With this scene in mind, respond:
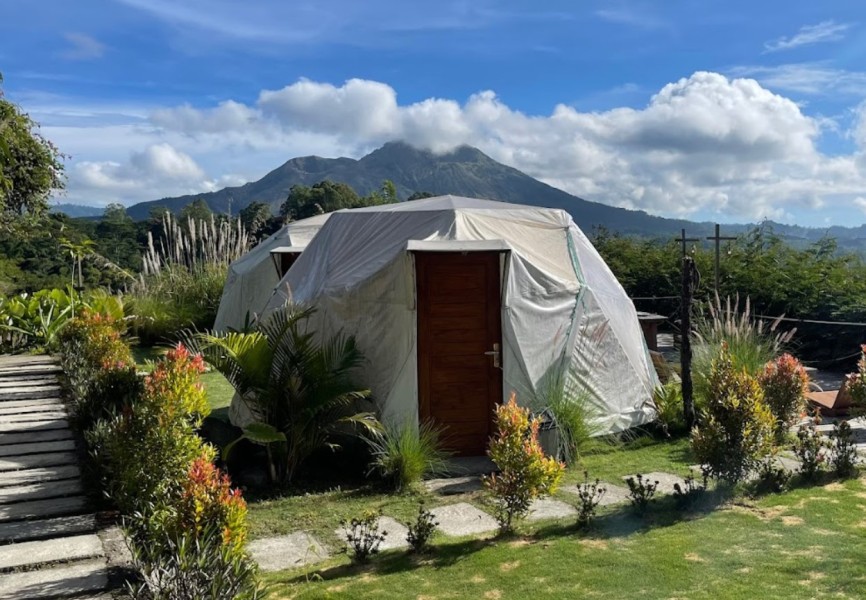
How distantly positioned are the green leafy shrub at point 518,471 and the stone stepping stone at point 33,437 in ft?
13.9

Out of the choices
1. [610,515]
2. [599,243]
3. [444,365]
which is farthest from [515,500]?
[599,243]

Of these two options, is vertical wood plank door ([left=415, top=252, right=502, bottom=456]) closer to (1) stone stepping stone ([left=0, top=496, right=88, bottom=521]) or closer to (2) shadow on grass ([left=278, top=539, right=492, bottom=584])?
(2) shadow on grass ([left=278, top=539, right=492, bottom=584])

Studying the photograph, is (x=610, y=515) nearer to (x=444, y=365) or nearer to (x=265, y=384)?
(x=444, y=365)

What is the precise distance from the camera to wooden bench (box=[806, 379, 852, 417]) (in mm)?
8203

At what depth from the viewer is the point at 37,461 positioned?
589 centimetres

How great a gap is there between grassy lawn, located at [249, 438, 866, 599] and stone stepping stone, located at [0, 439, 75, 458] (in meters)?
2.06

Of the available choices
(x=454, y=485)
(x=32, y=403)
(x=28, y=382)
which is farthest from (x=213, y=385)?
(x=454, y=485)

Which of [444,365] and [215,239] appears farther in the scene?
[215,239]

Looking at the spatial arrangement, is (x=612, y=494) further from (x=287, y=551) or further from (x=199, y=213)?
(x=199, y=213)

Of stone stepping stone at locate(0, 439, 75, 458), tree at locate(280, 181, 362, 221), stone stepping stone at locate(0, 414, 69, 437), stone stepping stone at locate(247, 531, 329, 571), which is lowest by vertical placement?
stone stepping stone at locate(247, 531, 329, 571)

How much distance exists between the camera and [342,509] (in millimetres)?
5484

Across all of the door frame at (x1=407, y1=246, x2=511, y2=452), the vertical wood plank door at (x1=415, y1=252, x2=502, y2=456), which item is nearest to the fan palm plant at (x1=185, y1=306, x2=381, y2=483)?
the door frame at (x1=407, y1=246, x2=511, y2=452)

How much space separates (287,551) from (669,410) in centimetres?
470

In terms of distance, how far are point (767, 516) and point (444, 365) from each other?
127 inches
